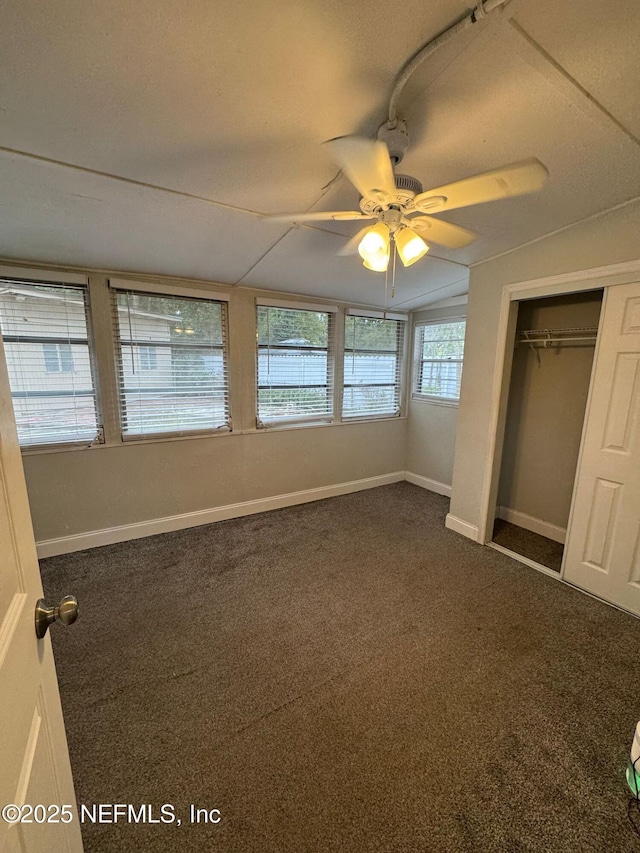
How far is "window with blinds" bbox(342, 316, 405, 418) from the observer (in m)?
3.92

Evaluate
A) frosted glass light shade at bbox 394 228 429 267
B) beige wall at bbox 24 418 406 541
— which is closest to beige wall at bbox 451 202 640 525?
beige wall at bbox 24 418 406 541

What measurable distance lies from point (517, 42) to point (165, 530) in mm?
3531

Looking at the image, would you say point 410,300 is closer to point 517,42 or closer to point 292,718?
point 517,42

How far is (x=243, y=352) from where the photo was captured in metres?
3.25

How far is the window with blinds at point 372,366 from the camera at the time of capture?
3916 mm

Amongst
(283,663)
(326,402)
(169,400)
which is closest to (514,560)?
(283,663)

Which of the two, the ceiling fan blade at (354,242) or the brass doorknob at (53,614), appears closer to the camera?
the brass doorknob at (53,614)

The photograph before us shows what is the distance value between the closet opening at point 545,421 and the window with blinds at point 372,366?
54.3 inches

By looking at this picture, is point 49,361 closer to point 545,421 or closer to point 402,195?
point 402,195

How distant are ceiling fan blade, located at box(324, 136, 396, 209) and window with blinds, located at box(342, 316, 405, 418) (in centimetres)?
259

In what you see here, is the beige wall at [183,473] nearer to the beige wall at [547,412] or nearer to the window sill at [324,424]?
the window sill at [324,424]

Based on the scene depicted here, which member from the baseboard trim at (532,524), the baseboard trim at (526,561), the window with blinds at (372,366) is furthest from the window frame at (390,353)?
the baseboard trim at (526,561)

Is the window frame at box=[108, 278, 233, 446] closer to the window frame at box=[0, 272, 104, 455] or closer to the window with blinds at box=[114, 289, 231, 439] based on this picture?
the window with blinds at box=[114, 289, 231, 439]

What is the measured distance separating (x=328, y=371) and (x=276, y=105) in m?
2.64
